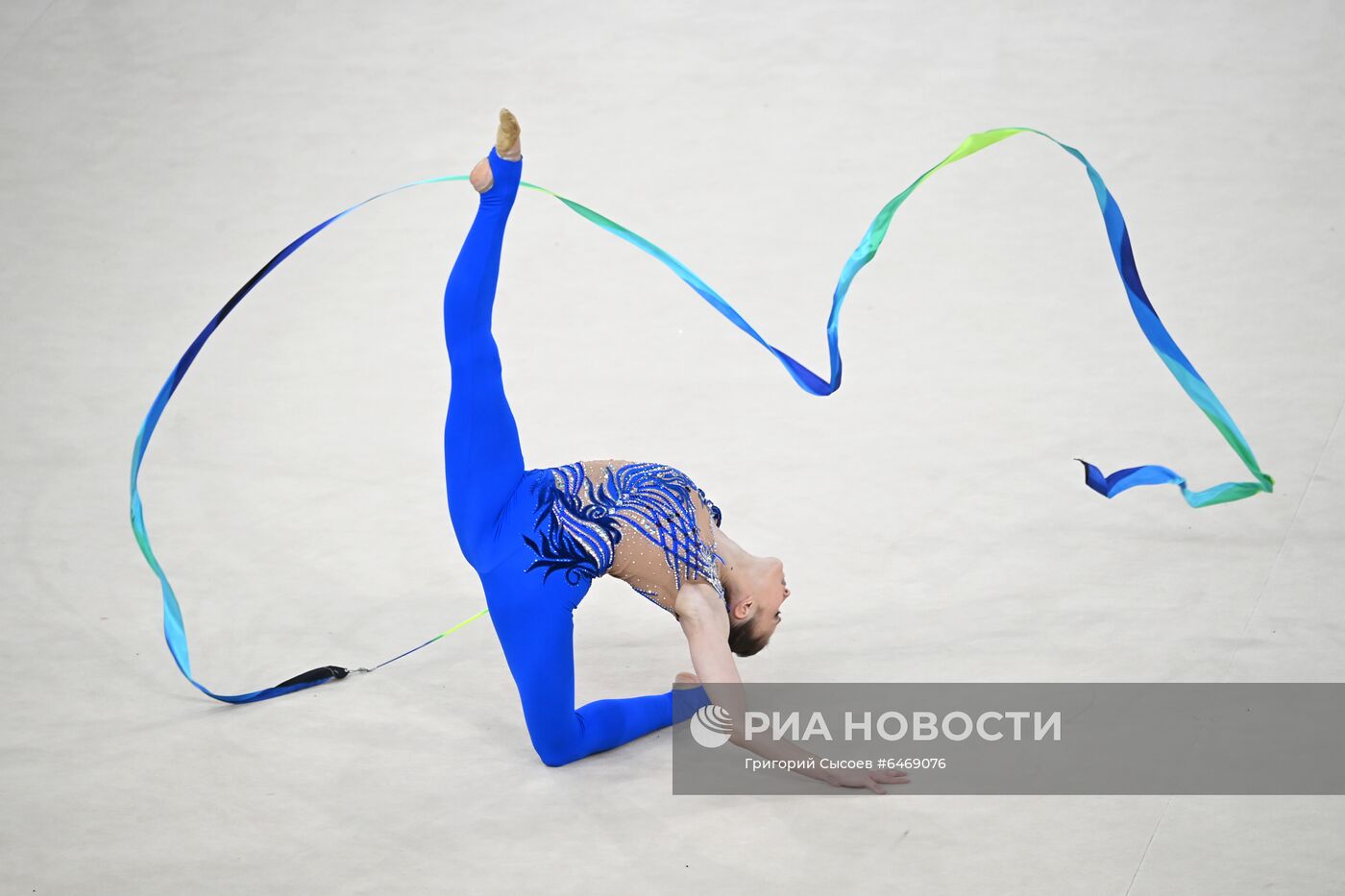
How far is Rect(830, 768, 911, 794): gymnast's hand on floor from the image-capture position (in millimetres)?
2744

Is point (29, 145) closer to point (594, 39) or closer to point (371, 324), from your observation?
point (371, 324)

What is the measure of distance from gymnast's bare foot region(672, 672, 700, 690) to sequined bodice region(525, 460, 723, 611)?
12.3 inches

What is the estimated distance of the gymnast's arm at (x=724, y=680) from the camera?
2689 millimetres

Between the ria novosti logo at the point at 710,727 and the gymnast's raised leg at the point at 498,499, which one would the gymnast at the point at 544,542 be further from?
the ria novosti logo at the point at 710,727

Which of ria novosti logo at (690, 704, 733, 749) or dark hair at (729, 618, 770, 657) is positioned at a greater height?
dark hair at (729, 618, 770, 657)

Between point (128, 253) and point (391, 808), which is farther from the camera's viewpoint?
point (128, 253)

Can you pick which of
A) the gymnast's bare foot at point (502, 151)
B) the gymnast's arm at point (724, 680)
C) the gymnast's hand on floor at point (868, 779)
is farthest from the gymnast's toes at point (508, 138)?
the gymnast's hand on floor at point (868, 779)

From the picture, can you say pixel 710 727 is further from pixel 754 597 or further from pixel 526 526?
pixel 526 526

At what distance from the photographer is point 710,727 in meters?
2.98

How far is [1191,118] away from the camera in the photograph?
5711 millimetres

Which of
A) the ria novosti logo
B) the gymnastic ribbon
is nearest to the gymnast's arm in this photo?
the ria novosti logo

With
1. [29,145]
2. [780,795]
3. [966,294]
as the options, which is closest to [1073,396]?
[966,294]

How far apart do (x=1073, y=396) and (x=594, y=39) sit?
124 inches

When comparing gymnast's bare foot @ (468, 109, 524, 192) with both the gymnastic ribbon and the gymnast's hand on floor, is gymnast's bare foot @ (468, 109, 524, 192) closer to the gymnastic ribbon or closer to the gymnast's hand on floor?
the gymnastic ribbon
